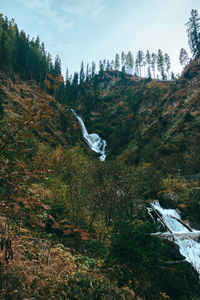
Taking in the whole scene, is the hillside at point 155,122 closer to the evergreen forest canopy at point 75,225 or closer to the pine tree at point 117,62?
the evergreen forest canopy at point 75,225

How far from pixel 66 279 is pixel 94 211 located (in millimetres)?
2563

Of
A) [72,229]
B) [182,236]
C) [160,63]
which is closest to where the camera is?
[72,229]

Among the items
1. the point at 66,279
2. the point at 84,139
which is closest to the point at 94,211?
the point at 66,279

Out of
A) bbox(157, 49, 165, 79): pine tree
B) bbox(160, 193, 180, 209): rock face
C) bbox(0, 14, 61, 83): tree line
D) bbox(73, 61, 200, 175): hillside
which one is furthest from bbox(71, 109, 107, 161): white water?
bbox(157, 49, 165, 79): pine tree

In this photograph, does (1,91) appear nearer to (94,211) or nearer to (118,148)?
(118,148)

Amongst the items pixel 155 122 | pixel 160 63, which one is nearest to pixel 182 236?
pixel 155 122

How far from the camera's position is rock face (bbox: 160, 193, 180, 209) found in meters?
9.29

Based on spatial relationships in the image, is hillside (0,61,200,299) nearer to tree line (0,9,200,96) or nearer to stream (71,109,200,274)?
stream (71,109,200,274)

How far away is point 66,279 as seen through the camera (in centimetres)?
217

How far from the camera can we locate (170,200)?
9.48 m

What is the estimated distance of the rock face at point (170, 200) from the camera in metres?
9.29

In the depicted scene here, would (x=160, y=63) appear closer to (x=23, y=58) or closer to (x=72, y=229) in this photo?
(x=23, y=58)

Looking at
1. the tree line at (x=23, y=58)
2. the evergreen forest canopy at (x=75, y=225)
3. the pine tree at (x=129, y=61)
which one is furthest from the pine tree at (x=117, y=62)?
the evergreen forest canopy at (x=75, y=225)

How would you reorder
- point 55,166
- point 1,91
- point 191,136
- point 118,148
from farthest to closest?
1. point 118,148
2. point 1,91
3. point 191,136
4. point 55,166
